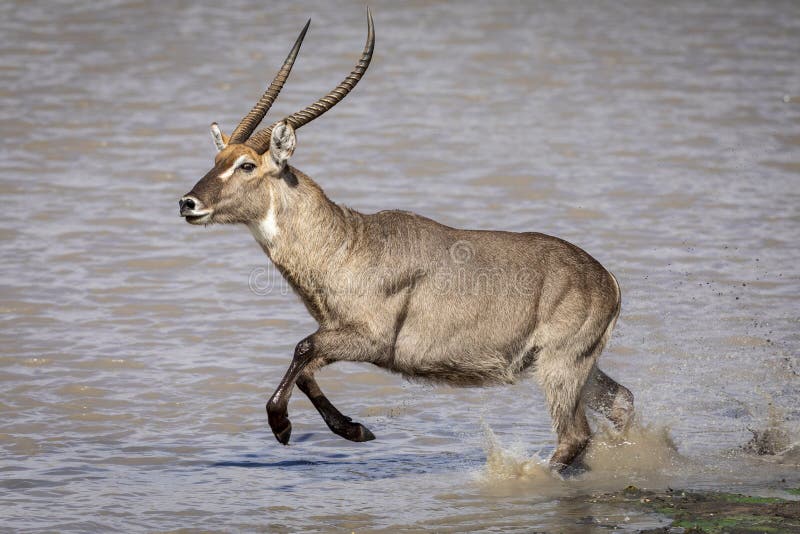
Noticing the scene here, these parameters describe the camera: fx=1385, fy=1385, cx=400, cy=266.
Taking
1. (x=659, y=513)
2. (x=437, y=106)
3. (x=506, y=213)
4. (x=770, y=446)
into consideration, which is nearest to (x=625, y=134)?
(x=437, y=106)

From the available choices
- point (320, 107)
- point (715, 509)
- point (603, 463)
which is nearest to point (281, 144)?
point (320, 107)

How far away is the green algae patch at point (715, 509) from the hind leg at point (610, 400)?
620 mm

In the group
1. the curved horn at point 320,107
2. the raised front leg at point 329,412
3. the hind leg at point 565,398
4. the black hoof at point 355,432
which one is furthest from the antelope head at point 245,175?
the hind leg at point 565,398

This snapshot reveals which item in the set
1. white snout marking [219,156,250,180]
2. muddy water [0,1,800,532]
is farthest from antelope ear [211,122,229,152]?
muddy water [0,1,800,532]

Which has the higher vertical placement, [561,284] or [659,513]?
[561,284]

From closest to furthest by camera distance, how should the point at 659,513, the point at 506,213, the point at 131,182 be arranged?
the point at 659,513, the point at 506,213, the point at 131,182

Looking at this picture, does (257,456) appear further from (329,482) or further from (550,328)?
(550,328)

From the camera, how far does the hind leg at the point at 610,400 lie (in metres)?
8.07

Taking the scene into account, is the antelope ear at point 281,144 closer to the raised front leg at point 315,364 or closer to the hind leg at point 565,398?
the raised front leg at point 315,364

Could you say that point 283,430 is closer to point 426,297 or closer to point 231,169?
point 426,297

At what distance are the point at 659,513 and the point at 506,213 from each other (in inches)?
260

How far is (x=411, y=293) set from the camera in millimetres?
7766

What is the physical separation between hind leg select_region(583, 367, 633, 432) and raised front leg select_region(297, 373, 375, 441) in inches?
53.8

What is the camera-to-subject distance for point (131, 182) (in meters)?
14.6
